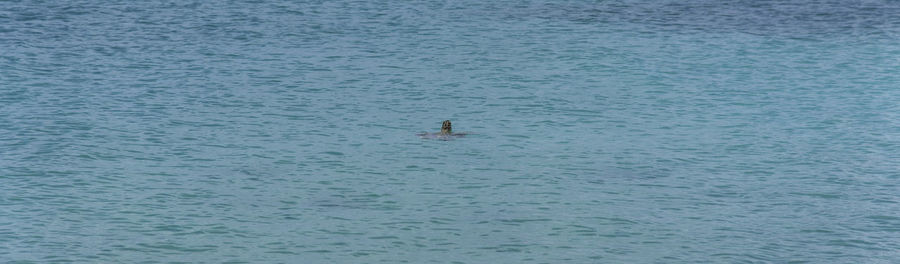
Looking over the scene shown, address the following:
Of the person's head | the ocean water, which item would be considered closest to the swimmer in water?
the person's head

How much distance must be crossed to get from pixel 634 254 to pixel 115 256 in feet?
44.0

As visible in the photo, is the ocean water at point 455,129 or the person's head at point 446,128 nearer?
the ocean water at point 455,129

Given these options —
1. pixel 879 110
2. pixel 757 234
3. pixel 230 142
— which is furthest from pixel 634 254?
pixel 879 110

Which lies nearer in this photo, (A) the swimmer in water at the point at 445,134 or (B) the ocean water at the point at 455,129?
(B) the ocean water at the point at 455,129

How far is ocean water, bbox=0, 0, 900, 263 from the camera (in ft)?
127

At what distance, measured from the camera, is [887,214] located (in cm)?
4088

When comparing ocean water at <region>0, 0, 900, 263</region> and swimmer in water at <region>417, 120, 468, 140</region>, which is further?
swimmer in water at <region>417, 120, 468, 140</region>

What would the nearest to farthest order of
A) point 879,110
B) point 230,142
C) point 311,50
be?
point 230,142 → point 879,110 → point 311,50

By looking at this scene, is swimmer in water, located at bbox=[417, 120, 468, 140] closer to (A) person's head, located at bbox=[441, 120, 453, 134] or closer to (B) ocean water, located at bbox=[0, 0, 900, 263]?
(A) person's head, located at bbox=[441, 120, 453, 134]

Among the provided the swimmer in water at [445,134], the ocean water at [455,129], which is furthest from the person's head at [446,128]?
the ocean water at [455,129]

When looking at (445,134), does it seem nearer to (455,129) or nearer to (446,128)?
(446,128)

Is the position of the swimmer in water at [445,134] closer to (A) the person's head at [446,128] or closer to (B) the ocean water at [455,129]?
(A) the person's head at [446,128]

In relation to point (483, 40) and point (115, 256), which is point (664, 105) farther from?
point (115, 256)

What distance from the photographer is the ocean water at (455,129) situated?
38.6 meters
